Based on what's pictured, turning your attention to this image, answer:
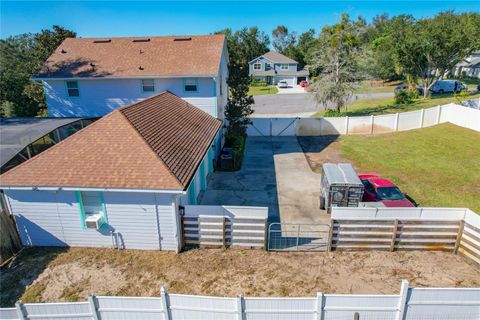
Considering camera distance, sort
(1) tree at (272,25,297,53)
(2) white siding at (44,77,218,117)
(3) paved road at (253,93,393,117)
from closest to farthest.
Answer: (2) white siding at (44,77,218,117) < (3) paved road at (253,93,393,117) < (1) tree at (272,25,297,53)

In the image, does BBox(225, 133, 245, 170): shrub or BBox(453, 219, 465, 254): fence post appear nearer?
BBox(453, 219, 465, 254): fence post

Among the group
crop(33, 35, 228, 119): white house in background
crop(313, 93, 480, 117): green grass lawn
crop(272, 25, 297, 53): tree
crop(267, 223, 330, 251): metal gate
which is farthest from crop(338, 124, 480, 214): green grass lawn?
crop(272, 25, 297, 53): tree

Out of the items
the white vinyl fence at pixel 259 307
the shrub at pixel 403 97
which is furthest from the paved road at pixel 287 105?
the white vinyl fence at pixel 259 307

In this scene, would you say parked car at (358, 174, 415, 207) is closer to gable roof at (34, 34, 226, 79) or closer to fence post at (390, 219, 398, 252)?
fence post at (390, 219, 398, 252)

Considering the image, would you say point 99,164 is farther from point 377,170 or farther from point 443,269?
point 377,170

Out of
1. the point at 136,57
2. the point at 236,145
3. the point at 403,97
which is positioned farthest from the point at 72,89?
the point at 403,97

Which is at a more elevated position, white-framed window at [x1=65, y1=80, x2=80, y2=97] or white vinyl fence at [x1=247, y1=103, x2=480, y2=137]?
white-framed window at [x1=65, y1=80, x2=80, y2=97]
